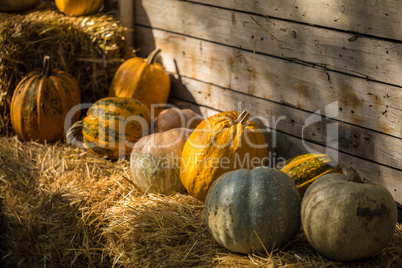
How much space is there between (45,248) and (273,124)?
170 cm

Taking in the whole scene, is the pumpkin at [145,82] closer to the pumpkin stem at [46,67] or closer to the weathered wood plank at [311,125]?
the weathered wood plank at [311,125]

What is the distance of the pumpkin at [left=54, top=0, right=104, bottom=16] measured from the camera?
3.74 meters

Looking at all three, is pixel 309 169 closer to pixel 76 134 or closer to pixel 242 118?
pixel 242 118

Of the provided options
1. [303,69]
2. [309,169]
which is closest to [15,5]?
[303,69]

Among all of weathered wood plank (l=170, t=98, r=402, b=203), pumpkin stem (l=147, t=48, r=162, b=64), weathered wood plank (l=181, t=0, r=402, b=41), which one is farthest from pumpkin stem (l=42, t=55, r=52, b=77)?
weathered wood plank (l=170, t=98, r=402, b=203)

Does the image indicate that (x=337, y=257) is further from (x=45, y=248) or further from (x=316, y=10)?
(x=45, y=248)

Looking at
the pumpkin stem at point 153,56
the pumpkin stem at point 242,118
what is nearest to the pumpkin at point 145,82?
the pumpkin stem at point 153,56

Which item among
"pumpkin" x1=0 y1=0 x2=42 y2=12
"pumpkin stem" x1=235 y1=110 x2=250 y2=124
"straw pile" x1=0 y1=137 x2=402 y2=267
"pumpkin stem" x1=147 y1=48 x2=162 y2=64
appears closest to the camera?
"straw pile" x1=0 y1=137 x2=402 y2=267

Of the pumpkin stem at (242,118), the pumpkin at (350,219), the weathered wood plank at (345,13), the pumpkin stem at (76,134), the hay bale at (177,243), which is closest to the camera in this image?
the pumpkin at (350,219)

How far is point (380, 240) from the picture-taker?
1.91 meters

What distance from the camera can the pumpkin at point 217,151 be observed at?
8.25ft

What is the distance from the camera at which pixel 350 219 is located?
1883mm

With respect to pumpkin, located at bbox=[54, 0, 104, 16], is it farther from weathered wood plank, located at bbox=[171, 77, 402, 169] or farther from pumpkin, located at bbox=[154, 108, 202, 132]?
pumpkin, located at bbox=[154, 108, 202, 132]

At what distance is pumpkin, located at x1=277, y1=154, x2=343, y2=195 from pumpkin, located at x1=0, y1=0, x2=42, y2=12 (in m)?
2.71
